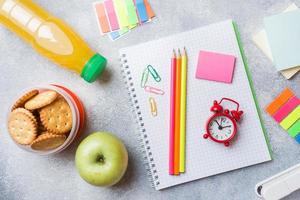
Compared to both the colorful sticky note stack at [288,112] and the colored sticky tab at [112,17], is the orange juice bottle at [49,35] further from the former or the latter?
the colorful sticky note stack at [288,112]

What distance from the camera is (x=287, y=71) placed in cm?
87

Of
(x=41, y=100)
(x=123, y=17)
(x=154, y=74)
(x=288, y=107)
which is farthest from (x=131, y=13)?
(x=288, y=107)

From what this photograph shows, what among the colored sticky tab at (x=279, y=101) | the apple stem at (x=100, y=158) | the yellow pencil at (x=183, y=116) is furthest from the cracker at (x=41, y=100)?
the colored sticky tab at (x=279, y=101)

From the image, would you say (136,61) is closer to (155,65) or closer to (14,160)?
(155,65)

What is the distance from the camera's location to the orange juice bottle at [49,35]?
2.83ft

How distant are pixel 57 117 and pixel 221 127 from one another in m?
0.29

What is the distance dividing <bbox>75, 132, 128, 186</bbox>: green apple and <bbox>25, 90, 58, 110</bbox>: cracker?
0.10 metres

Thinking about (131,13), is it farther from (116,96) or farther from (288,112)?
(288,112)

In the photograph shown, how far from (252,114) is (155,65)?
20cm

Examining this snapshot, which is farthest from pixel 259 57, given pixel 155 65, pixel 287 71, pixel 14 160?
pixel 14 160

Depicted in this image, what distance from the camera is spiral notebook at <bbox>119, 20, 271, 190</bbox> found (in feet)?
2.88

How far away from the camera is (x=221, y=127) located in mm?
867

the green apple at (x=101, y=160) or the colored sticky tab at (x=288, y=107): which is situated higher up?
the colored sticky tab at (x=288, y=107)

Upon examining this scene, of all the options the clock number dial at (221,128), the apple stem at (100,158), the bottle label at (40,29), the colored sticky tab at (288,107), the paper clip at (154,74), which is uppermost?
the bottle label at (40,29)
